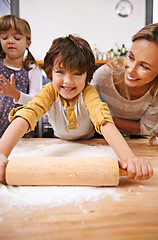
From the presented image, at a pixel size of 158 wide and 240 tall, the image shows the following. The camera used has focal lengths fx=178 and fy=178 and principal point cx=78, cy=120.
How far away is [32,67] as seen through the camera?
1.15m

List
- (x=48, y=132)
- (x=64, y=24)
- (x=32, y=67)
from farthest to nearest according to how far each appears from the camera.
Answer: (x=64, y=24) → (x=48, y=132) → (x=32, y=67)

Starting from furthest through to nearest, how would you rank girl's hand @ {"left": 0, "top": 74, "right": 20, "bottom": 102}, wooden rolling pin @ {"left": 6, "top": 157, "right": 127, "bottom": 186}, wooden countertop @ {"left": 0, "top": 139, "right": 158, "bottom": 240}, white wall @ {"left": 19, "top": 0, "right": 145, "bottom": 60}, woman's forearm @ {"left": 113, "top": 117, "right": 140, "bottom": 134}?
white wall @ {"left": 19, "top": 0, "right": 145, "bottom": 60} → woman's forearm @ {"left": 113, "top": 117, "right": 140, "bottom": 134} → girl's hand @ {"left": 0, "top": 74, "right": 20, "bottom": 102} → wooden rolling pin @ {"left": 6, "top": 157, "right": 127, "bottom": 186} → wooden countertop @ {"left": 0, "top": 139, "right": 158, "bottom": 240}

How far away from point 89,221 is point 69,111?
536 millimetres

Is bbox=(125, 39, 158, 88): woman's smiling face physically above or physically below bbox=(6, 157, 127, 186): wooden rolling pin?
above

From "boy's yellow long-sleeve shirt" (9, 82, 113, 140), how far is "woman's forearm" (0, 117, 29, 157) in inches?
0.9

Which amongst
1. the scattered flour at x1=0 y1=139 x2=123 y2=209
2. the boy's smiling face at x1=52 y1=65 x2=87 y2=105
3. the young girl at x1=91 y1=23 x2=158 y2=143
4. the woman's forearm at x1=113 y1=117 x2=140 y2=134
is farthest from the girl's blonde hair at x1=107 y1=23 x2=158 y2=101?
the scattered flour at x1=0 y1=139 x2=123 y2=209

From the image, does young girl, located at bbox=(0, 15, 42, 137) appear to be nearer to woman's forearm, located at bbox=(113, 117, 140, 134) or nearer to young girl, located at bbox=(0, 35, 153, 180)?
young girl, located at bbox=(0, 35, 153, 180)

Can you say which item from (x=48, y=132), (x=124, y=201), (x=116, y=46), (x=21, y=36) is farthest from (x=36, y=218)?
(x=116, y=46)

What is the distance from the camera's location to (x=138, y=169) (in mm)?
479

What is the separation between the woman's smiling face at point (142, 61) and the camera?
2.26 ft

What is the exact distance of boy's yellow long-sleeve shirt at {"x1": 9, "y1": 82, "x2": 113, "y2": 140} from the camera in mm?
672

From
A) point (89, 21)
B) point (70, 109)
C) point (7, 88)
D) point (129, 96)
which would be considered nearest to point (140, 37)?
point (129, 96)

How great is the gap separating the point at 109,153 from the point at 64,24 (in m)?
3.03

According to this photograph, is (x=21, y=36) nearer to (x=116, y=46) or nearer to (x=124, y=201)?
(x=124, y=201)
